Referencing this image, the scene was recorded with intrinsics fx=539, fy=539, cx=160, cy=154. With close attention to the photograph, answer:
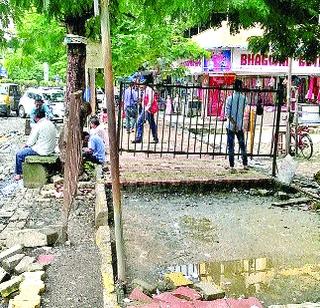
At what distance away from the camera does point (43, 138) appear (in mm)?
11461

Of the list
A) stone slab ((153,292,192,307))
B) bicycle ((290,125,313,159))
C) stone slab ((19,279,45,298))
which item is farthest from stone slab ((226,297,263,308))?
bicycle ((290,125,313,159))

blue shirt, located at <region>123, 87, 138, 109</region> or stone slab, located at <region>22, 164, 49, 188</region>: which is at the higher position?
blue shirt, located at <region>123, 87, 138, 109</region>

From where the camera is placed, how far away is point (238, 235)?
708 centimetres

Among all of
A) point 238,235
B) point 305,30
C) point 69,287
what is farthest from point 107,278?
point 305,30

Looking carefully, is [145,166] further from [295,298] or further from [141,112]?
[295,298]

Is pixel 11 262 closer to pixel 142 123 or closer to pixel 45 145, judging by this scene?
pixel 45 145

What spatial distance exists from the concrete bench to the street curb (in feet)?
7.02

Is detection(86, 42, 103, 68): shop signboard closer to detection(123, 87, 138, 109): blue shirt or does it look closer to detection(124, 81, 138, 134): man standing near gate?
detection(124, 81, 138, 134): man standing near gate

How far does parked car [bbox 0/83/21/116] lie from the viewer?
32750 millimetres

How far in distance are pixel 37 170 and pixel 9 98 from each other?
23.9 meters

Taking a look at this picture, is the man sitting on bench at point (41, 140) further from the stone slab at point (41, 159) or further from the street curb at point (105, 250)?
the street curb at point (105, 250)

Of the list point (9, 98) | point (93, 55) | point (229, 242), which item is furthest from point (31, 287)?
point (9, 98)

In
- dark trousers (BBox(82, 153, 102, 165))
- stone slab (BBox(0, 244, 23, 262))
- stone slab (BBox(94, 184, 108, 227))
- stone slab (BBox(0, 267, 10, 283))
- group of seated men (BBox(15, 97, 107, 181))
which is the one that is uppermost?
group of seated men (BBox(15, 97, 107, 181))

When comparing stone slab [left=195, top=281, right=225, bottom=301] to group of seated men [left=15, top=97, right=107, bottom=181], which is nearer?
stone slab [left=195, top=281, right=225, bottom=301]
